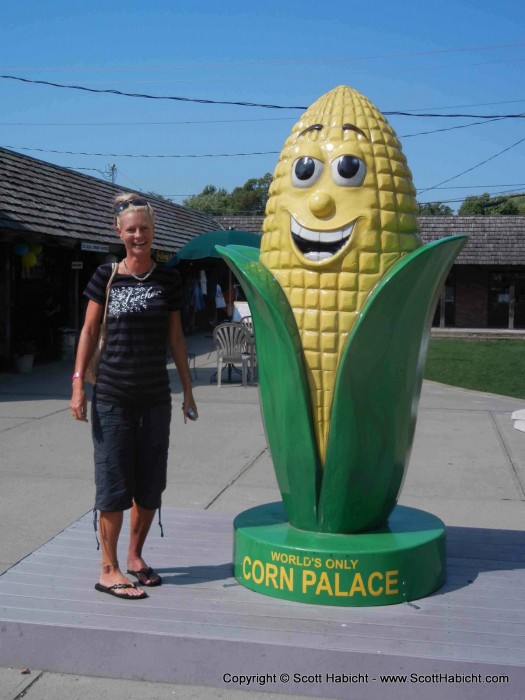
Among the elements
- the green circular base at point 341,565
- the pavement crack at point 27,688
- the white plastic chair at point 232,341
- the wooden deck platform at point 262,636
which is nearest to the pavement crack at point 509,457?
the wooden deck platform at point 262,636

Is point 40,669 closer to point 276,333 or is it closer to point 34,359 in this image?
point 276,333

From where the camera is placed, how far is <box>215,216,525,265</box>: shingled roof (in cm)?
2606

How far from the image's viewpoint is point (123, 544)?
4.36 meters

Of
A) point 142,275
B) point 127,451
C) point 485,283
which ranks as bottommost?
point 127,451

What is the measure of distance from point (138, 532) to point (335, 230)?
1.63 meters

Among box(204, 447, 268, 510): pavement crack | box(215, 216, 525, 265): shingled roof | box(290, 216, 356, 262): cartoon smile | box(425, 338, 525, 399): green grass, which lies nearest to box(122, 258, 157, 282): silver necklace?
box(290, 216, 356, 262): cartoon smile

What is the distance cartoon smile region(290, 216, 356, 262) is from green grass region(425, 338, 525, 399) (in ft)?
31.3

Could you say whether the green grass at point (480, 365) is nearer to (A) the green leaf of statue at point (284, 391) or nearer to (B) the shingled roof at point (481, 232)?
(B) the shingled roof at point (481, 232)

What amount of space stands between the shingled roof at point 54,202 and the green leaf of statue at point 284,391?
29.2 feet

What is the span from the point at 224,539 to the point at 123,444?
3.94 ft

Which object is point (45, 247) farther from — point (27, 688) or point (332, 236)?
point (27, 688)

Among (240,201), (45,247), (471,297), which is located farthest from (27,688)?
(240,201)

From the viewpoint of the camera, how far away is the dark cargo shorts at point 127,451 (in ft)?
11.6

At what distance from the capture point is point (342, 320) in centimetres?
370
